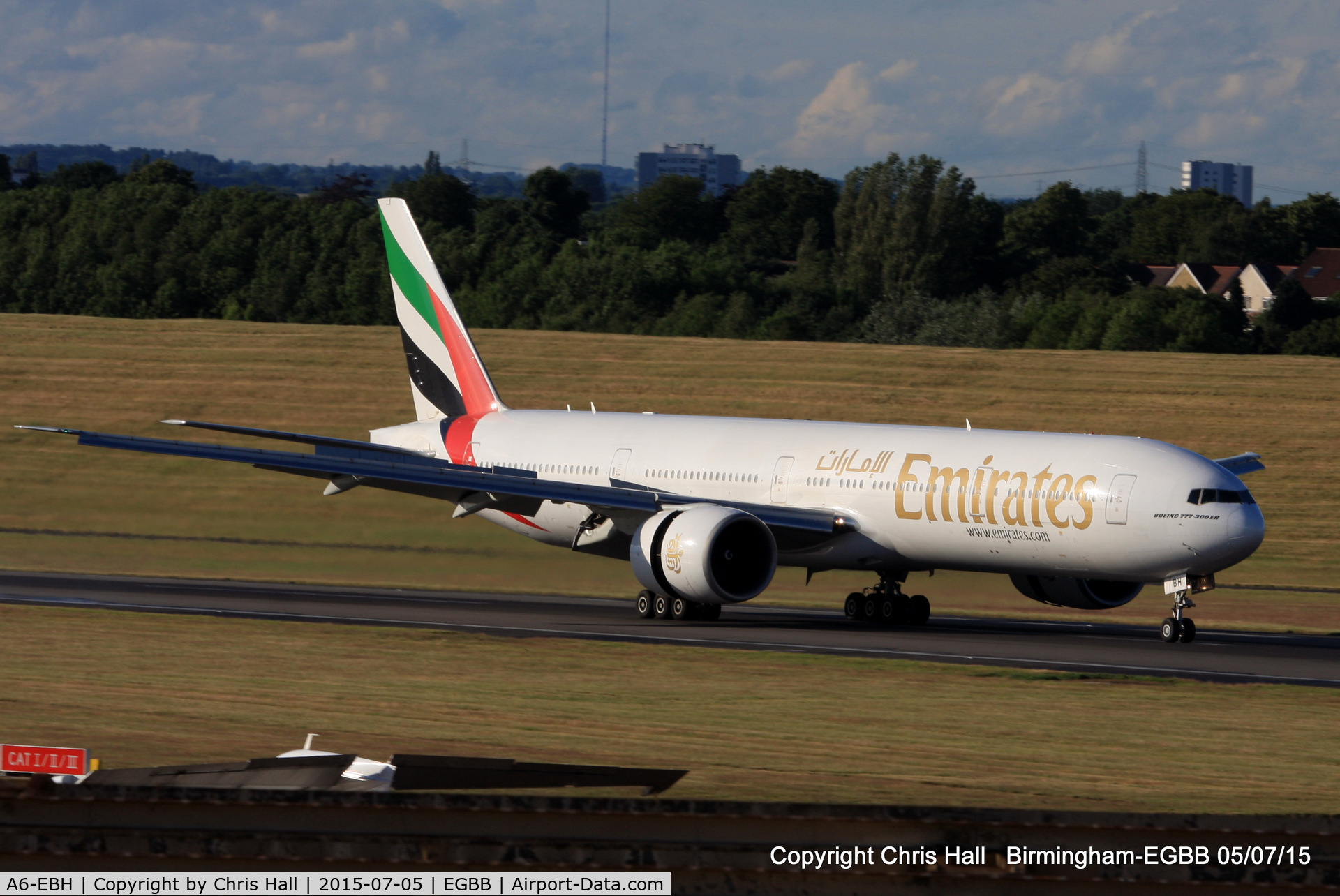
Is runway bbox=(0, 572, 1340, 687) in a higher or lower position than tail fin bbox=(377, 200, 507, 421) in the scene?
lower

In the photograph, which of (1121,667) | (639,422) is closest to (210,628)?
(639,422)

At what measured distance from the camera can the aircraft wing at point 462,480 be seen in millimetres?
30094

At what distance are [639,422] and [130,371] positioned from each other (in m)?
33.5

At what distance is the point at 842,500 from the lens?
3066 cm

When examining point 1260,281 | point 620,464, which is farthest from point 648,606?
point 1260,281

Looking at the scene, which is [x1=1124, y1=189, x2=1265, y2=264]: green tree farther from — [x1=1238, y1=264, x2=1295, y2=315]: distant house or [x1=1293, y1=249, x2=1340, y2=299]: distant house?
[x1=1293, y1=249, x2=1340, y2=299]: distant house

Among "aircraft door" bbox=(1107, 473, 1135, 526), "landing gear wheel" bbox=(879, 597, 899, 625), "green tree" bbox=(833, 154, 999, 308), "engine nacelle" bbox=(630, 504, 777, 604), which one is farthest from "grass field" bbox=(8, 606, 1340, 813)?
"green tree" bbox=(833, 154, 999, 308)

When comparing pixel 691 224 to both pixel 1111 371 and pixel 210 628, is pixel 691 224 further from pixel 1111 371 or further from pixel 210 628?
pixel 210 628

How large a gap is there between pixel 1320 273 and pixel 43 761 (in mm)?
129405

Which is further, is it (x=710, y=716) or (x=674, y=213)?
(x=674, y=213)

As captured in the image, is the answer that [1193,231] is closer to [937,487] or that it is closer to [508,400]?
[508,400]

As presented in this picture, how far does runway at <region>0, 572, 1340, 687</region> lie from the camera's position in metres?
25.1

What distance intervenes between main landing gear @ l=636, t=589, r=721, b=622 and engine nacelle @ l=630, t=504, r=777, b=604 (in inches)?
42.1

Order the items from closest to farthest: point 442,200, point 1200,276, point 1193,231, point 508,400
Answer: point 508,400 → point 1200,276 → point 442,200 → point 1193,231
